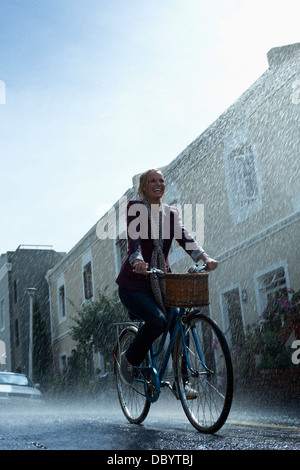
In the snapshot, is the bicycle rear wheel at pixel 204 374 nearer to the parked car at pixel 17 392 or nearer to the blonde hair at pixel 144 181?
the blonde hair at pixel 144 181

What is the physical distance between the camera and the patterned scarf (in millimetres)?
4082

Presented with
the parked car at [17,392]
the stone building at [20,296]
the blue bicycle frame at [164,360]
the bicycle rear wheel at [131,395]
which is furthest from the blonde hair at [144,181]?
the stone building at [20,296]

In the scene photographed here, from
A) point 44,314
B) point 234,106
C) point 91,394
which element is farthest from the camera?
point 44,314

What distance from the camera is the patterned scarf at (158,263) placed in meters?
4.08

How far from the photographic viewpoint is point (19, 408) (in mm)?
11938

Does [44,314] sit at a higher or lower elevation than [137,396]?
higher

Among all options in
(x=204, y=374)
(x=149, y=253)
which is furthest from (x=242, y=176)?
(x=204, y=374)

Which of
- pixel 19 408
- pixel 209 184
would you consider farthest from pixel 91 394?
pixel 209 184

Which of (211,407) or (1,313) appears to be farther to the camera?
(1,313)

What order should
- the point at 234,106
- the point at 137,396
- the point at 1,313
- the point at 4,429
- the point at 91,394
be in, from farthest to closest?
1. the point at 1,313
2. the point at 91,394
3. the point at 234,106
4. the point at 137,396
5. the point at 4,429

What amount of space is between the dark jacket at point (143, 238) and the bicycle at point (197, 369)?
8.8 inches

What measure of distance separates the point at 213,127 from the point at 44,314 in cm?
2035

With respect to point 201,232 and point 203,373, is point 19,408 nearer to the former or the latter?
point 201,232

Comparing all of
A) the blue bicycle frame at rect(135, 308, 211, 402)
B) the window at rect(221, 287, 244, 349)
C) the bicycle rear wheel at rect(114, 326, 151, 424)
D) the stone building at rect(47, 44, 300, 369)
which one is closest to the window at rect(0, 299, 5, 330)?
the stone building at rect(47, 44, 300, 369)
